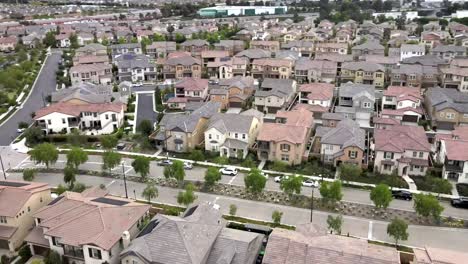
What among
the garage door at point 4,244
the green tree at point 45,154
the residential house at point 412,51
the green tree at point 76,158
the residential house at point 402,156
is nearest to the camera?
the garage door at point 4,244

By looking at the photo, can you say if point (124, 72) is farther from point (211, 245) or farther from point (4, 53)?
point (211, 245)

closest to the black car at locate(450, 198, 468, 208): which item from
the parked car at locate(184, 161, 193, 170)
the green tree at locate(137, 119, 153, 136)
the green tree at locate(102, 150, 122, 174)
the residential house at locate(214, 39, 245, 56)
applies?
the parked car at locate(184, 161, 193, 170)

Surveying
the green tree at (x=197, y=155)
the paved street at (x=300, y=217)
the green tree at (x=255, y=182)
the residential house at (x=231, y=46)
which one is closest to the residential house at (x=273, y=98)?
the green tree at (x=197, y=155)

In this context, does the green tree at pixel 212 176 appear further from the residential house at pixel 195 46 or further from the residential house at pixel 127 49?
the residential house at pixel 127 49

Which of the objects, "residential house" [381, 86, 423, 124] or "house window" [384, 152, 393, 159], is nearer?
"house window" [384, 152, 393, 159]

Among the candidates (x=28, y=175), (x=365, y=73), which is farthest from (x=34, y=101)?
(x=365, y=73)

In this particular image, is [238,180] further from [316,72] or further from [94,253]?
[316,72]

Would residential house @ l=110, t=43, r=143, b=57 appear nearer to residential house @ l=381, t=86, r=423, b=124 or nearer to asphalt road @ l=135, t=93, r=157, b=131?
asphalt road @ l=135, t=93, r=157, b=131
